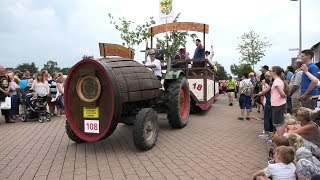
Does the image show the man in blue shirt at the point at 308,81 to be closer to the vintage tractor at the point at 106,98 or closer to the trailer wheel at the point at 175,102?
the trailer wheel at the point at 175,102

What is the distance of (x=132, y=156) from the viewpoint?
6156mm

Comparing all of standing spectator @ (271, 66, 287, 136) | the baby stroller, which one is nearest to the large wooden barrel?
standing spectator @ (271, 66, 287, 136)

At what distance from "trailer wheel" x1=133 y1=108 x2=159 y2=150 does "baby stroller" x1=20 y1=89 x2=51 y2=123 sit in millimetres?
5699

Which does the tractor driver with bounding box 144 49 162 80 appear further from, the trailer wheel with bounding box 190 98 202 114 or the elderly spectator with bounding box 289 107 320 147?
the elderly spectator with bounding box 289 107 320 147

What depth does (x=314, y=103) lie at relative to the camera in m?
6.63

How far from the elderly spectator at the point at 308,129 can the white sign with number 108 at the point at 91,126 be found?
349 cm

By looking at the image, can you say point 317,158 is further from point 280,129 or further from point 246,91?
point 246,91

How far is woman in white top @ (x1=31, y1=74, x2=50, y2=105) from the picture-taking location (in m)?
11.5

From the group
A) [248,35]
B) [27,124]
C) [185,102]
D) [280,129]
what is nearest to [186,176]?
[280,129]

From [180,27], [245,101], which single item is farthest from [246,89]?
[180,27]

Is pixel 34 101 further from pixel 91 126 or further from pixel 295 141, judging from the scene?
pixel 295 141

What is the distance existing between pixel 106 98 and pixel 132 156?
3.86ft

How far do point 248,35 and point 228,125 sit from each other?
24.0m

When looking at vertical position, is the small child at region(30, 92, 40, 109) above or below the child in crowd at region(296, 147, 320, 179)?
above
